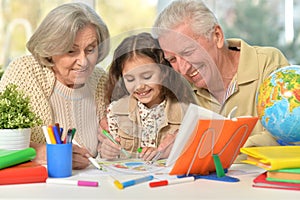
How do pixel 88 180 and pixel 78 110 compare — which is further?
pixel 78 110

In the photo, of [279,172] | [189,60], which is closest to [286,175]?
[279,172]

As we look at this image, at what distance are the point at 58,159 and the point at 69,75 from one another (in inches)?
20.3

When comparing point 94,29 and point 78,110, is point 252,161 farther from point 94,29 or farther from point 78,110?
point 94,29

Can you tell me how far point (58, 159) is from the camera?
4.19 feet

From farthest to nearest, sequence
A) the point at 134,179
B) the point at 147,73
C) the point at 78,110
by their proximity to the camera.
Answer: the point at 78,110 < the point at 147,73 < the point at 134,179

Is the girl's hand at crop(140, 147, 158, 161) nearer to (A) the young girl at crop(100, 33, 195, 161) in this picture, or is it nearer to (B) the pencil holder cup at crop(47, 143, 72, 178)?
(A) the young girl at crop(100, 33, 195, 161)

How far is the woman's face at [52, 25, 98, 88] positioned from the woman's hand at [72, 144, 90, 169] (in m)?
0.18

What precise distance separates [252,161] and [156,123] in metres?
0.27

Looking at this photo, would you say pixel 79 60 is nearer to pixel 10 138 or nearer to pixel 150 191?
pixel 10 138

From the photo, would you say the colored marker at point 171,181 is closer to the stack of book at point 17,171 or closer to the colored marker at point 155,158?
the colored marker at point 155,158

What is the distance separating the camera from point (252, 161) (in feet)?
4.14

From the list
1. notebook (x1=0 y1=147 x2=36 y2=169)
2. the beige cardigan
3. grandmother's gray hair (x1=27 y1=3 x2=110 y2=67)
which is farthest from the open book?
the beige cardigan

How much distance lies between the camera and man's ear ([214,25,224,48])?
1.92 meters

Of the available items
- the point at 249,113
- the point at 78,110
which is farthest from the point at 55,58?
the point at 249,113
